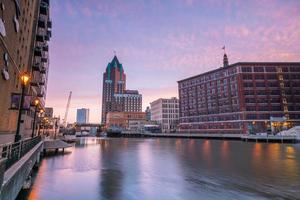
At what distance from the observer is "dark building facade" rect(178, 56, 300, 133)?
108875 mm

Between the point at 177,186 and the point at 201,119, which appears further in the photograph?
the point at 201,119

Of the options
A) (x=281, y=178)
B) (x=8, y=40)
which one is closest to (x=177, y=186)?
(x=281, y=178)

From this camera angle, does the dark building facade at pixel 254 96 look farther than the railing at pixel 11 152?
Yes

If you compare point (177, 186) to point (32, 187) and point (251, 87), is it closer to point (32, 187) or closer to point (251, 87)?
point (32, 187)

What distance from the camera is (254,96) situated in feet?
368

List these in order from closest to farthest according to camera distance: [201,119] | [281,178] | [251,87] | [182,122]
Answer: [281,178], [251,87], [201,119], [182,122]

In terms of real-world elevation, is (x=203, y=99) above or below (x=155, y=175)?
above

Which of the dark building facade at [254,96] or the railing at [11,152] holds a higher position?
the dark building facade at [254,96]

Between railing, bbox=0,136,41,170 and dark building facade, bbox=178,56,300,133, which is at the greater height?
dark building facade, bbox=178,56,300,133

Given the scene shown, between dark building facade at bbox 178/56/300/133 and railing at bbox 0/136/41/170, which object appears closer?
railing at bbox 0/136/41/170

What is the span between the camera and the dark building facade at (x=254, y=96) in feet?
357

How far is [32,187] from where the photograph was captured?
57.0 feet

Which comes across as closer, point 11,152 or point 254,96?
point 11,152

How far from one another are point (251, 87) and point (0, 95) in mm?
116534
